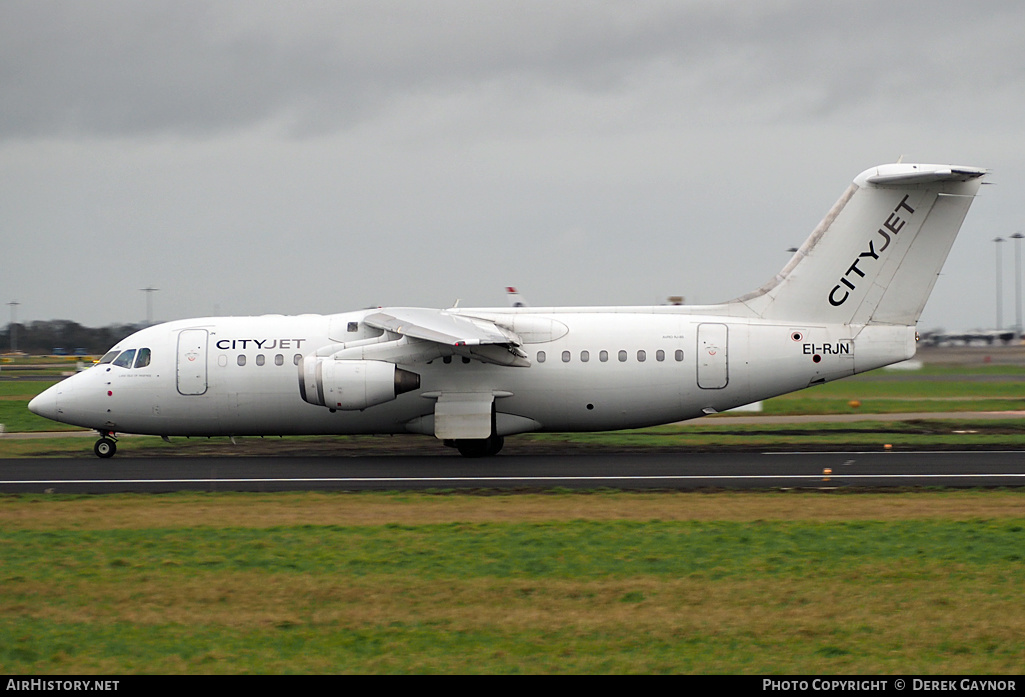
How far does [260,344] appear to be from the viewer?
2548cm

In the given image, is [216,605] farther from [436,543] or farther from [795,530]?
[795,530]

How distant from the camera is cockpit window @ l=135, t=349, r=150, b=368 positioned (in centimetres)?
2588

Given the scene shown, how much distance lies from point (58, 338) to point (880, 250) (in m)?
73.9

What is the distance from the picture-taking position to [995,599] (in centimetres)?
1047

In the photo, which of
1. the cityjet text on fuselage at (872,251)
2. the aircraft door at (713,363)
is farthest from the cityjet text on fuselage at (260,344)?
the cityjet text on fuselage at (872,251)

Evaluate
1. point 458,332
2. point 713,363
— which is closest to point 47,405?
point 458,332

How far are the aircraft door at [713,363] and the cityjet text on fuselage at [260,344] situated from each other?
32.1ft

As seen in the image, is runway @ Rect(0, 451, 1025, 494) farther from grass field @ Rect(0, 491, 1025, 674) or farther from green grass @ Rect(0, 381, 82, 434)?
green grass @ Rect(0, 381, 82, 434)

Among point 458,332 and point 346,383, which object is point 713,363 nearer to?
point 458,332

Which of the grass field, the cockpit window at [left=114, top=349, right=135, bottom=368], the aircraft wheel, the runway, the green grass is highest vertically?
the cockpit window at [left=114, top=349, right=135, bottom=368]

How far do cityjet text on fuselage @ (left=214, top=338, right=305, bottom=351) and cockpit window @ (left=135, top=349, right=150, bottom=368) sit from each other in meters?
1.88

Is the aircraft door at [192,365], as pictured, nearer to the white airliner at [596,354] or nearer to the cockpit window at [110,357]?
the white airliner at [596,354]

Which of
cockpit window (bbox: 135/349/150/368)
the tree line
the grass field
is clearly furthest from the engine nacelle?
the tree line

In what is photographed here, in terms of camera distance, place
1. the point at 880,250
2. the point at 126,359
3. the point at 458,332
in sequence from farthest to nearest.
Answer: the point at 126,359 → the point at 880,250 → the point at 458,332
